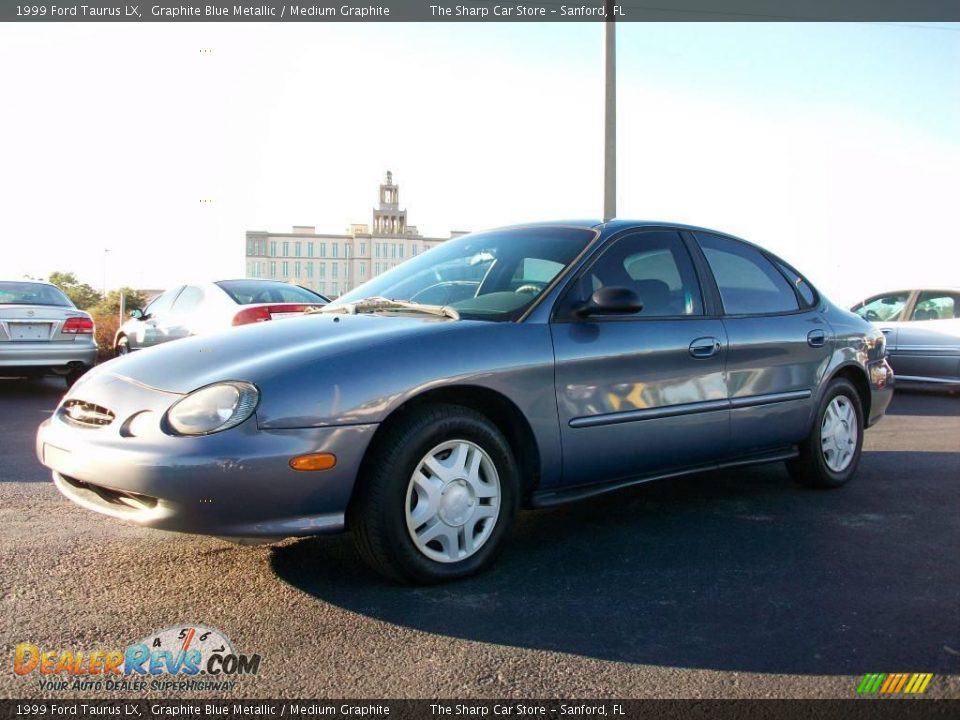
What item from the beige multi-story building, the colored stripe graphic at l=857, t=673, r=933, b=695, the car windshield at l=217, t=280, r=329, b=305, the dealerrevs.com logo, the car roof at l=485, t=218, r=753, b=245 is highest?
the beige multi-story building

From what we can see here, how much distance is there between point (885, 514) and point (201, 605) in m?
3.47

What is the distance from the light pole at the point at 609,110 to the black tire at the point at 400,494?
1010cm

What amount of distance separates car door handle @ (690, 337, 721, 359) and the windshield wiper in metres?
1.25

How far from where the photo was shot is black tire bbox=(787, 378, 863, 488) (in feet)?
16.7

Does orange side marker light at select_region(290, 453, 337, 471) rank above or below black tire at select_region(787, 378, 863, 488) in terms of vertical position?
above

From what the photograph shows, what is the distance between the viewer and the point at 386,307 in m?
4.10

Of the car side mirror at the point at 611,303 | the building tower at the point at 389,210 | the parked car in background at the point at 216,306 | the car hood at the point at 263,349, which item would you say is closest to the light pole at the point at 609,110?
the parked car in background at the point at 216,306

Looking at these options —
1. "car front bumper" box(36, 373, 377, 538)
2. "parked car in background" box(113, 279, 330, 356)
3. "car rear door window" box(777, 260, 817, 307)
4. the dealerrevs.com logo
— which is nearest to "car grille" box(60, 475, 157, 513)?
"car front bumper" box(36, 373, 377, 538)

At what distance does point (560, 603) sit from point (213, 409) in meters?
1.40

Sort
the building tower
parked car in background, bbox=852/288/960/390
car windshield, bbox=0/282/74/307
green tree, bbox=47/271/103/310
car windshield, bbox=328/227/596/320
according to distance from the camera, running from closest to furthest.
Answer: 1. car windshield, bbox=328/227/596/320
2. car windshield, bbox=0/282/74/307
3. parked car in background, bbox=852/288/960/390
4. green tree, bbox=47/271/103/310
5. the building tower

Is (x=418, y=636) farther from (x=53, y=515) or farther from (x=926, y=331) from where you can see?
(x=926, y=331)

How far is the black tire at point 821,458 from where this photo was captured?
5.09m

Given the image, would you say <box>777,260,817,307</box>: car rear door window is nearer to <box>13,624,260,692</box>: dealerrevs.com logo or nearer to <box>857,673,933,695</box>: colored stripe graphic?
<box>857,673,933,695</box>: colored stripe graphic

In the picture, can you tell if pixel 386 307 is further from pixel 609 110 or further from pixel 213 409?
pixel 609 110
